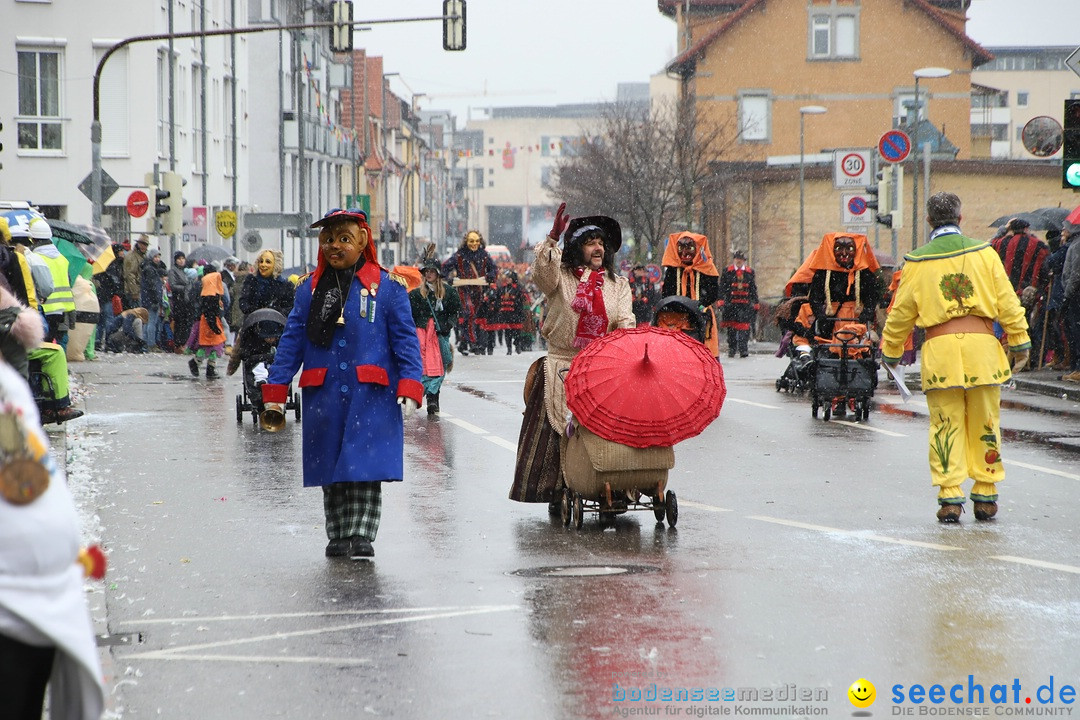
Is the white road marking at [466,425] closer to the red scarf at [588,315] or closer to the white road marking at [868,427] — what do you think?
the white road marking at [868,427]

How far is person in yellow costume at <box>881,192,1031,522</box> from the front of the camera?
970 centimetres

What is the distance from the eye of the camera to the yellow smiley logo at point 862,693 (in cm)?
562

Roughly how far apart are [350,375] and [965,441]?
363cm

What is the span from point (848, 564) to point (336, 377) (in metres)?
2.67

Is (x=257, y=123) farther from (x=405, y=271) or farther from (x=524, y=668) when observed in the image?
(x=524, y=668)

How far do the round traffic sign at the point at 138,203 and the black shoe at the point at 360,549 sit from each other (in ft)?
76.1

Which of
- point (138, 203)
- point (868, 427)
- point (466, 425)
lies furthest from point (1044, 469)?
point (138, 203)

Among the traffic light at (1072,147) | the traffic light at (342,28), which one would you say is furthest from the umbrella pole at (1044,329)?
the traffic light at (342,28)

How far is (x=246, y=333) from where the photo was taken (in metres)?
17.0

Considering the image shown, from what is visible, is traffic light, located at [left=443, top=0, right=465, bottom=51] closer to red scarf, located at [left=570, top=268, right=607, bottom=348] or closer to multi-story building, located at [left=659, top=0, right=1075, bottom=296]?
red scarf, located at [left=570, top=268, right=607, bottom=348]

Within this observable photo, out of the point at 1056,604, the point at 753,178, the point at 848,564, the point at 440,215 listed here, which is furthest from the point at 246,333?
the point at 440,215

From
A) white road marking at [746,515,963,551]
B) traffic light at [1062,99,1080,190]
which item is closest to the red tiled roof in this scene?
traffic light at [1062,99,1080,190]

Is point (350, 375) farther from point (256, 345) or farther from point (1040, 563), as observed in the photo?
point (256, 345)

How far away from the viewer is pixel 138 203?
30.8 meters
